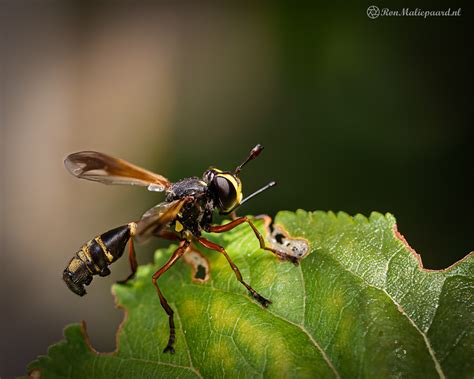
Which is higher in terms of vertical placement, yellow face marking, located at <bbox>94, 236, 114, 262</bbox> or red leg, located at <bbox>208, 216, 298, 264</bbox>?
red leg, located at <bbox>208, 216, 298, 264</bbox>

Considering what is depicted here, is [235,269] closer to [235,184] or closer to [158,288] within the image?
[158,288]

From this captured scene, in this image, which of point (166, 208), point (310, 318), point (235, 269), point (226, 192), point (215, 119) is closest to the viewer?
point (310, 318)

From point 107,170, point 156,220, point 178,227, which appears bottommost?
point 178,227

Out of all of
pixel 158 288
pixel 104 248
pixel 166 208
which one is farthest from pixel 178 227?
pixel 158 288

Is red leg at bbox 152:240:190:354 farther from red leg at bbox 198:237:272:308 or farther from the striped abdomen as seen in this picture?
the striped abdomen

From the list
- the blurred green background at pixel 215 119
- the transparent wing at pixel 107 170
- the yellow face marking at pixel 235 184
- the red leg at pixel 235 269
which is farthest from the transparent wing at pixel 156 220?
the blurred green background at pixel 215 119

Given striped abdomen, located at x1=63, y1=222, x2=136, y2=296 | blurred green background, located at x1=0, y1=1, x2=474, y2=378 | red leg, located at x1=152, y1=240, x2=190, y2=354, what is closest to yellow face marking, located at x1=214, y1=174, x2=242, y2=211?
red leg, located at x1=152, y1=240, x2=190, y2=354
